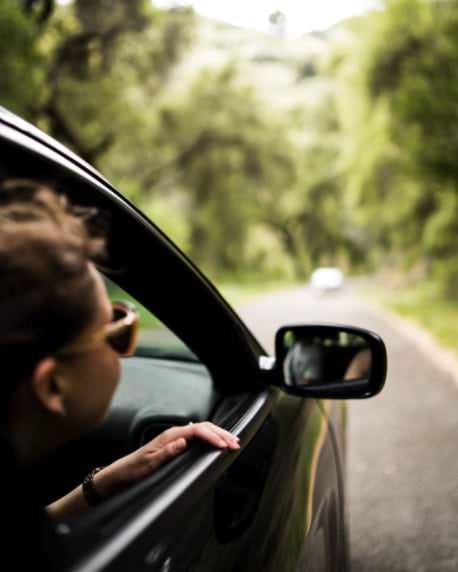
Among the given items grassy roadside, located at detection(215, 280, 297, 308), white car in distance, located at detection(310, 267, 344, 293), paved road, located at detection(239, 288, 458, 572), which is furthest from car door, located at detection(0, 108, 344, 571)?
white car in distance, located at detection(310, 267, 344, 293)

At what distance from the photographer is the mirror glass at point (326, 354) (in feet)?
6.51

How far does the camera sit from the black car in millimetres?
984

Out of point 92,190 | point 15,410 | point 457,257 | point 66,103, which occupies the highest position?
point 66,103

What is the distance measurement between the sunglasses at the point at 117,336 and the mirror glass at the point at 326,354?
2.81 feet

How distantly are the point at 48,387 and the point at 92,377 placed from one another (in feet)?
0.27

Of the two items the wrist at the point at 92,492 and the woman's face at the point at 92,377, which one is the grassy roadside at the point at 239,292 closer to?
the wrist at the point at 92,492

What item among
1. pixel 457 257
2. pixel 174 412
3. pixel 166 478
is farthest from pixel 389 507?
pixel 457 257

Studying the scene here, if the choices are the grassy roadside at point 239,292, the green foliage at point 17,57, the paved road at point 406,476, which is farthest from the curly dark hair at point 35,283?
the grassy roadside at point 239,292

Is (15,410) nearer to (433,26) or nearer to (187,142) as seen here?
(433,26)

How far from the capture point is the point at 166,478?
114 centimetres

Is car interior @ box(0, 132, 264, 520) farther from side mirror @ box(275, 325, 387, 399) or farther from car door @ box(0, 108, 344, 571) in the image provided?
side mirror @ box(275, 325, 387, 399)

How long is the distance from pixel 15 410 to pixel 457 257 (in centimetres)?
2103

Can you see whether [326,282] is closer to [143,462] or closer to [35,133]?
[143,462]

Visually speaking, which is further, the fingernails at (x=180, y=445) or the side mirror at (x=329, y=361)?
the side mirror at (x=329, y=361)
